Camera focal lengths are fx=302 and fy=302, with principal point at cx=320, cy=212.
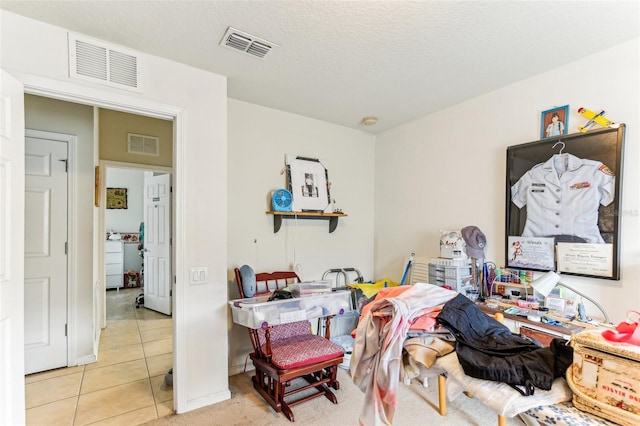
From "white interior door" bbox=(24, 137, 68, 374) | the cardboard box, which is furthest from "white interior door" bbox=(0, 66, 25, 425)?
the cardboard box

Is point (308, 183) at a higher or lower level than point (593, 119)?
lower

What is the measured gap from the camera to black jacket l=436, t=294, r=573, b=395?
0.96m

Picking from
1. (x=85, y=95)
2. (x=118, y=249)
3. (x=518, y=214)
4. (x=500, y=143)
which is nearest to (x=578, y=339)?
(x=518, y=214)

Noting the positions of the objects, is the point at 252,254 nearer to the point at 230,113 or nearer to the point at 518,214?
the point at 230,113

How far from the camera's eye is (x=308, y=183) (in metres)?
3.35

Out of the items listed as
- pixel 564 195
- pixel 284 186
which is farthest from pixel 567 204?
pixel 284 186

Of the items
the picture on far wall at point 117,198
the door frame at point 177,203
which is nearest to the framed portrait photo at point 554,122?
the door frame at point 177,203

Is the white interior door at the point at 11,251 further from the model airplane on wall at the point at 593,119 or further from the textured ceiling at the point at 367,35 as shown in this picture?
the model airplane on wall at the point at 593,119

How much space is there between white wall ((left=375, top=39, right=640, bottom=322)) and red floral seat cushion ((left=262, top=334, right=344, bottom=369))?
4.83ft

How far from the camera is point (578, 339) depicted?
925 millimetres

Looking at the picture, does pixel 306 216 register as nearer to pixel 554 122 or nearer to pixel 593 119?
pixel 554 122

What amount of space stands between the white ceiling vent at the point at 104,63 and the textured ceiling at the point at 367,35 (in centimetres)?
6

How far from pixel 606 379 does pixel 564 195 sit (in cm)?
176

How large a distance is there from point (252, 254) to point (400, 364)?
81.2 inches
